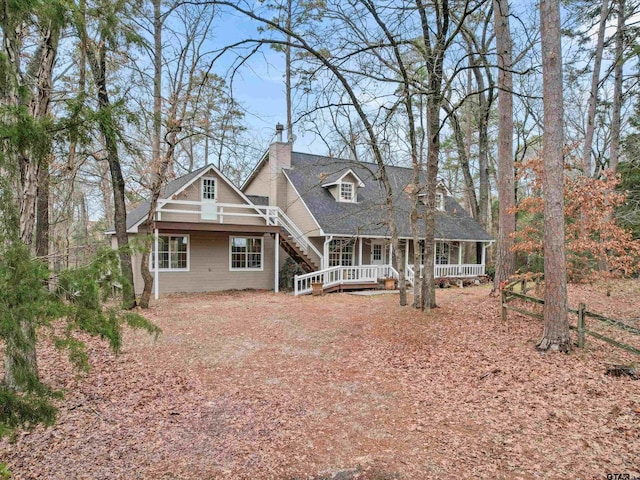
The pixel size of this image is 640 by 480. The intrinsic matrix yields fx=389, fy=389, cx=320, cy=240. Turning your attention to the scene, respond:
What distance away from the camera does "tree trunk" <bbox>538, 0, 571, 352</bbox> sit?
6.85 metres

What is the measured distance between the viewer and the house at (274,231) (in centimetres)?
1534

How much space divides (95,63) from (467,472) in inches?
456

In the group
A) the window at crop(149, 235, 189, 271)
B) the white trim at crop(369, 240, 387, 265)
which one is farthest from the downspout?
the window at crop(149, 235, 189, 271)

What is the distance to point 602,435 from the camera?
172 inches

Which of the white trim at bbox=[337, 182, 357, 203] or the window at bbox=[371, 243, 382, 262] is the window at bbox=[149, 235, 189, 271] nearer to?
the white trim at bbox=[337, 182, 357, 203]

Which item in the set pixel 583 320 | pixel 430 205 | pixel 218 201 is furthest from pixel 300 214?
pixel 583 320

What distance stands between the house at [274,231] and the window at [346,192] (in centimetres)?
5

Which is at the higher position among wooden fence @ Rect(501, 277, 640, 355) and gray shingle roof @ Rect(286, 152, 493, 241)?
gray shingle roof @ Rect(286, 152, 493, 241)

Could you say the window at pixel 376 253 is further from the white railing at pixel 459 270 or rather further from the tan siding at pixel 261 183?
the tan siding at pixel 261 183

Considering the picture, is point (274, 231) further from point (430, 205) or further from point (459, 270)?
point (459, 270)

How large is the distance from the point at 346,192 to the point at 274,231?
16.7ft

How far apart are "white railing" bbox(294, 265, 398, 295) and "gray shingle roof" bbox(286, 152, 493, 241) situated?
1.59m

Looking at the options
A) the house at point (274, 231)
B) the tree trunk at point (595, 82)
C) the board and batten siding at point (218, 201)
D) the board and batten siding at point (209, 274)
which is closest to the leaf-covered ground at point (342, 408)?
the house at point (274, 231)

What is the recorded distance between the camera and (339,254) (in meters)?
18.4
